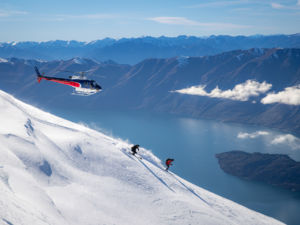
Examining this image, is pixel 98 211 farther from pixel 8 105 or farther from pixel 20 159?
pixel 8 105

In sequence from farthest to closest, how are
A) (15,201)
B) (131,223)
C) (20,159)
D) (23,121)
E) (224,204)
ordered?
(224,204) → (23,121) → (20,159) → (131,223) → (15,201)

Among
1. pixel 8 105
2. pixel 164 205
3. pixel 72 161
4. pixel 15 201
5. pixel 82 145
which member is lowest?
pixel 15 201

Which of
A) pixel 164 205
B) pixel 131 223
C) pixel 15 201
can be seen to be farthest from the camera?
pixel 164 205

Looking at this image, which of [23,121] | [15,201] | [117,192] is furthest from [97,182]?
[23,121]

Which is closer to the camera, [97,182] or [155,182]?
[97,182]

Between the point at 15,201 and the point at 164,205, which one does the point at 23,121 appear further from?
the point at 164,205

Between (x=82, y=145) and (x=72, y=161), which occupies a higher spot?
(x=82, y=145)
